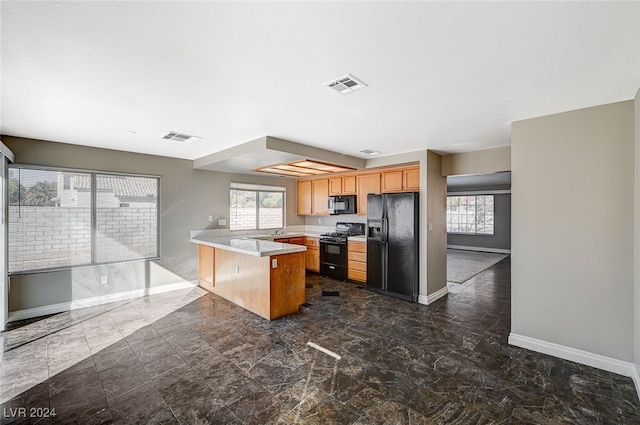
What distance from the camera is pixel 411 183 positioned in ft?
16.2

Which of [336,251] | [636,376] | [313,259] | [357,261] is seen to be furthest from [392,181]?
[636,376]

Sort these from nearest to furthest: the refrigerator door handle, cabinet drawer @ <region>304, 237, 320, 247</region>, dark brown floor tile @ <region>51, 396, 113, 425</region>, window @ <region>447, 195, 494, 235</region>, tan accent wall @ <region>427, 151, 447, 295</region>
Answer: dark brown floor tile @ <region>51, 396, 113, 425</region> → tan accent wall @ <region>427, 151, 447, 295</region> → the refrigerator door handle → cabinet drawer @ <region>304, 237, 320, 247</region> → window @ <region>447, 195, 494, 235</region>

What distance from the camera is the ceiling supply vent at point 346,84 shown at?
2.12 meters

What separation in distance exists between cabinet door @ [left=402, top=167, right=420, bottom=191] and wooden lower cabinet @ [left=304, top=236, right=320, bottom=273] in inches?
92.9

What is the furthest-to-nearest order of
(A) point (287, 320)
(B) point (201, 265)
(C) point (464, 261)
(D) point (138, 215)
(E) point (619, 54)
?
(C) point (464, 261) → (B) point (201, 265) → (D) point (138, 215) → (A) point (287, 320) → (E) point (619, 54)

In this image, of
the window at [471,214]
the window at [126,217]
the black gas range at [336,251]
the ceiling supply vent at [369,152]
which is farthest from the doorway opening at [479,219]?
the window at [126,217]

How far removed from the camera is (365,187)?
567 cm

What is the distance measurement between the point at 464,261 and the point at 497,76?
7.16 metres

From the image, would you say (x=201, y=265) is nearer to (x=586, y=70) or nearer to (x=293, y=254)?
(x=293, y=254)

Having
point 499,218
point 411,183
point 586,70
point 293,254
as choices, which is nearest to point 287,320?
point 293,254

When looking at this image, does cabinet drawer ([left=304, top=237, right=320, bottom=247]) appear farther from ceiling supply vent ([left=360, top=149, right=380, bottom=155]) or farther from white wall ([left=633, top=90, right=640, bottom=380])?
white wall ([left=633, top=90, right=640, bottom=380])

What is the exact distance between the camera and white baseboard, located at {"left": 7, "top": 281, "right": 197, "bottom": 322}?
3736 millimetres

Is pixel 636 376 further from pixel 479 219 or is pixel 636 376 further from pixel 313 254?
pixel 479 219

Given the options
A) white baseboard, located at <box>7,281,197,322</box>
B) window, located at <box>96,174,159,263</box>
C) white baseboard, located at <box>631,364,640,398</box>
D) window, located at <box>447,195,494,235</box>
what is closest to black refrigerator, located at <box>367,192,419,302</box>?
white baseboard, located at <box>631,364,640,398</box>
